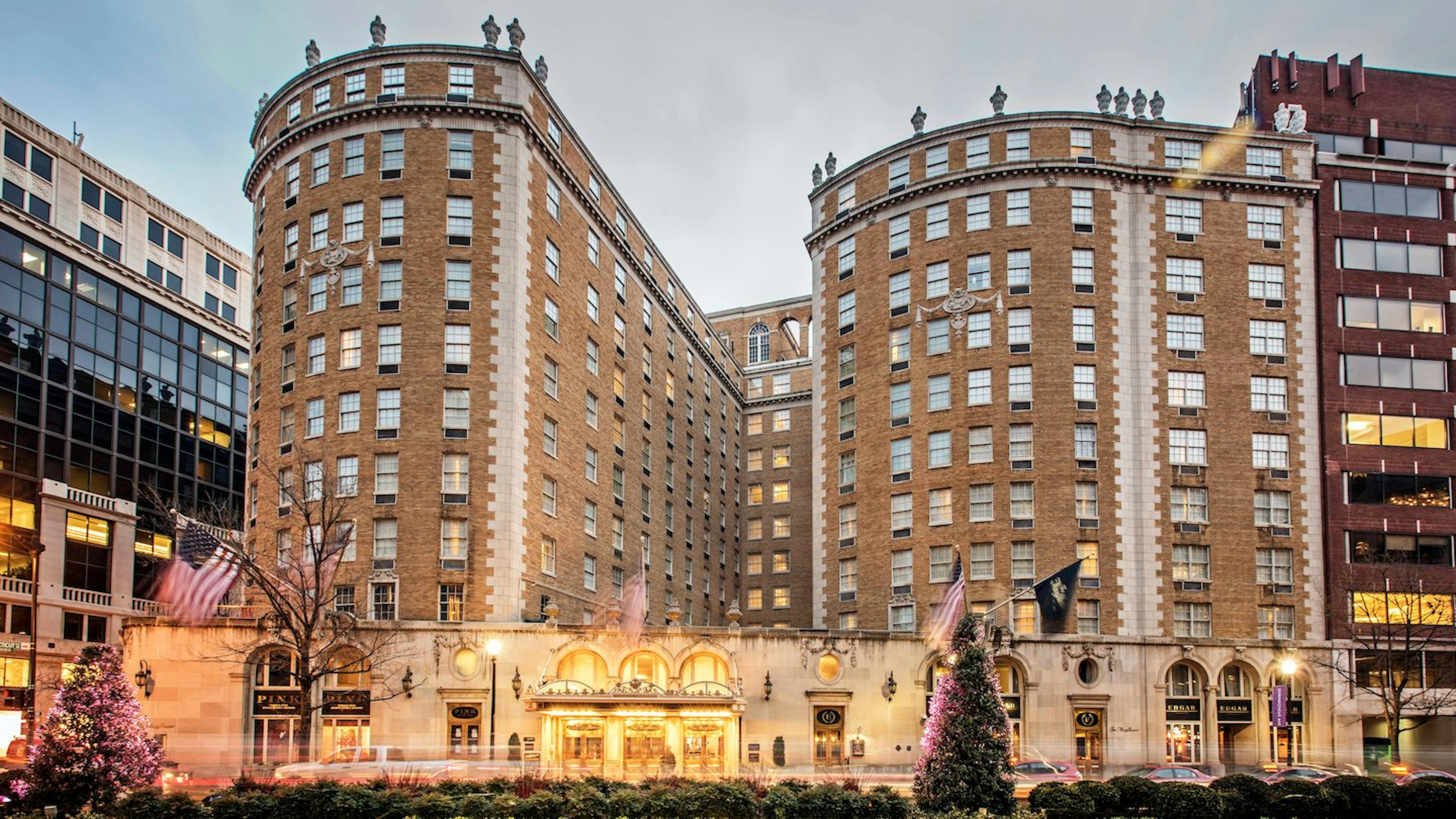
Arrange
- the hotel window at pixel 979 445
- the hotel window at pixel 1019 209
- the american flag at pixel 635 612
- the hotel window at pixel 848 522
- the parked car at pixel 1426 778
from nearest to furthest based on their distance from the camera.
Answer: the parked car at pixel 1426 778 < the american flag at pixel 635 612 < the hotel window at pixel 979 445 < the hotel window at pixel 1019 209 < the hotel window at pixel 848 522

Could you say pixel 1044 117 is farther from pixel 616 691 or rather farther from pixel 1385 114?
pixel 616 691

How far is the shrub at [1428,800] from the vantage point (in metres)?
34.0

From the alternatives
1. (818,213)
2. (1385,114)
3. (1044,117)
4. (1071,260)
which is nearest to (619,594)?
(818,213)

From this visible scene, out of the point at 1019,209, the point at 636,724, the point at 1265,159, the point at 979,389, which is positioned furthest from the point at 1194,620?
the point at 636,724

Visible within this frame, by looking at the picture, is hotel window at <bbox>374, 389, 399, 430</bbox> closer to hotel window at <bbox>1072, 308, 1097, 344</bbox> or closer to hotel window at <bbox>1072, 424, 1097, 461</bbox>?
hotel window at <bbox>1072, 424, 1097, 461</bbox>

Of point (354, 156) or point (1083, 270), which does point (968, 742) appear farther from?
point (354, 156)

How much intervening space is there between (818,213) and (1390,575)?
36997 mm

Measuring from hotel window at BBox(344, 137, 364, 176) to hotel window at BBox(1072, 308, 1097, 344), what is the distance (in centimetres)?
3678

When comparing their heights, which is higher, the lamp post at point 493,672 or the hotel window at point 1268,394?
the hotel window at point 1268,394

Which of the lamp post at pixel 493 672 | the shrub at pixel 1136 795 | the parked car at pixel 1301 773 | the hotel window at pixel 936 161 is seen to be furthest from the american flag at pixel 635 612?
the hotel window at pixel 936 161

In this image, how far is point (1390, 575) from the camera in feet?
203

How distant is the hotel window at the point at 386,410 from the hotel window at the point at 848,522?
2544 cm

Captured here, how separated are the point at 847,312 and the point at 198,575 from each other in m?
38.4

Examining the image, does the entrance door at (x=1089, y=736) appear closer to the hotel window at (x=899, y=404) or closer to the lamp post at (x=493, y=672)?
the hotel window at (x=899, y=404)
